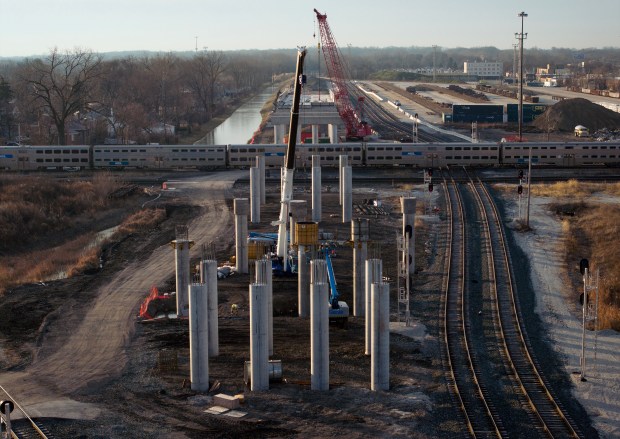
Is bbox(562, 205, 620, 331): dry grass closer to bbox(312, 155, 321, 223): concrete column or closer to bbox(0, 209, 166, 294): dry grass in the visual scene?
bbox(312, 155, 321, 223): concrete column

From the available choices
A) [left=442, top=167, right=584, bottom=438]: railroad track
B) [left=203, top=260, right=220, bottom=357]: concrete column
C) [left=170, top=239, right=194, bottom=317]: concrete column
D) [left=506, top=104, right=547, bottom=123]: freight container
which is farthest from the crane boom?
[left=506, top=104, right=547, bottom=123]: freight container

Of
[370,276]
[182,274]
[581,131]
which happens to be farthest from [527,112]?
[370,276]

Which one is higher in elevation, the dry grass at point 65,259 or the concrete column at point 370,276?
the concrete column at point 370,276

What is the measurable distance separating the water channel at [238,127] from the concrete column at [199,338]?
235 ft

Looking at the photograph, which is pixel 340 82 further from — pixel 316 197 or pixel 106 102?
pixel 106 102

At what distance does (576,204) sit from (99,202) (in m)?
22.2

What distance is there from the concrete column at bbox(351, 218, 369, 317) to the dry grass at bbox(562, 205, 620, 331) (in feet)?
20.9

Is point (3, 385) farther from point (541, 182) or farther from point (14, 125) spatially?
point (14, 125)

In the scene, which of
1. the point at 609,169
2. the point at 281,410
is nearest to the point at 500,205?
the point at 609,169

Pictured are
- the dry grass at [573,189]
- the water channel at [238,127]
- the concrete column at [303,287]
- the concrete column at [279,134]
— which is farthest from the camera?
the water channel at [238,127]

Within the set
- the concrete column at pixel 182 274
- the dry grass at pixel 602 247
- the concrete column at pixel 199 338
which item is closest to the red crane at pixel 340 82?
the dry grass at pixel 602 247

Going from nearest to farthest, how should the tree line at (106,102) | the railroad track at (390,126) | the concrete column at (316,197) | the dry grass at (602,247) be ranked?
the dry grass at (602,247) < the concrete column at (316,197) < the railroad track at (390,126) < the tree line at (106,102)

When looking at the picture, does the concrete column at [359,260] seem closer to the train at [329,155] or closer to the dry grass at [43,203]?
the dry grass at [43,203]

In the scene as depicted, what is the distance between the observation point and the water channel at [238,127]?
95.1m
